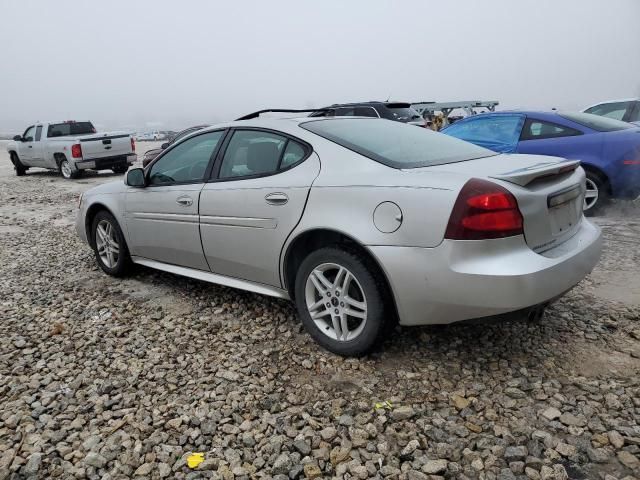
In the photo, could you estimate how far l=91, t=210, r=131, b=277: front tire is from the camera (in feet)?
15.0

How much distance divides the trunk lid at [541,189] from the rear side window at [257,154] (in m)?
0.91

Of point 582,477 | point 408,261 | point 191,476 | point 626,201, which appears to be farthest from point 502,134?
point 191,476

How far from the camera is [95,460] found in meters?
2.24

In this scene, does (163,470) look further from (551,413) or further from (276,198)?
(551,413)

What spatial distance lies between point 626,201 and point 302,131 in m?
5.53

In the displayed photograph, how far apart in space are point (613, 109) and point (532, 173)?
8.77 meters

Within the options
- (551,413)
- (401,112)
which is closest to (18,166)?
(401,112)

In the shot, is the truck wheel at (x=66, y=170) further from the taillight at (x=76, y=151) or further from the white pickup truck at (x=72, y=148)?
the taillight at (x=76, y=151)

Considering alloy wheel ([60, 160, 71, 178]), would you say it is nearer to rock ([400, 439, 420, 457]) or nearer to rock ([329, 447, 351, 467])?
rock ([329, 447, 351, 467])

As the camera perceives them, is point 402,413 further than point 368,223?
No

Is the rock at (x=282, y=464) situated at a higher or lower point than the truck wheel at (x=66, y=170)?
lower

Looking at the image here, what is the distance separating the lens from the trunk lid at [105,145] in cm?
1348

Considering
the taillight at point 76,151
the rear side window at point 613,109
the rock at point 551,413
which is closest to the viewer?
the rock at point 551,413

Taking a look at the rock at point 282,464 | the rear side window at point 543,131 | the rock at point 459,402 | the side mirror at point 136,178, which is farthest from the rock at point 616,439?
the rear side window at point 543,131
